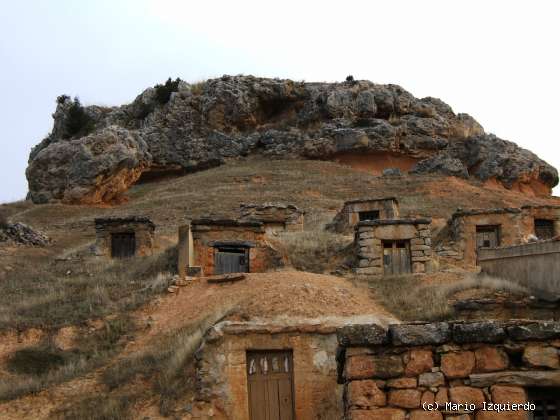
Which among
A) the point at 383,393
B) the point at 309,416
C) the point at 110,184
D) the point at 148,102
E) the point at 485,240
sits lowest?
the point at 309,416

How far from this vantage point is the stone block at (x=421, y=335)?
23.4 ft

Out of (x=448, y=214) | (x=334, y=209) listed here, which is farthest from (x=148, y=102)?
(x=448, y=214)

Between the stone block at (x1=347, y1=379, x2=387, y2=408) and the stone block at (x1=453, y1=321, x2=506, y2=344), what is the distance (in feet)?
3.22

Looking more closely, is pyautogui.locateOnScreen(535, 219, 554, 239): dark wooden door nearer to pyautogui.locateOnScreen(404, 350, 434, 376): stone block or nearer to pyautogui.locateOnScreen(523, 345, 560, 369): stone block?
pyautogui.locateOnScreen(523, 345, 560, 369): stone block

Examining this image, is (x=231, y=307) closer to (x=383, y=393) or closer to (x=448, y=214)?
(x=383, y=393)

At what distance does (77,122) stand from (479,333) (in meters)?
57.3

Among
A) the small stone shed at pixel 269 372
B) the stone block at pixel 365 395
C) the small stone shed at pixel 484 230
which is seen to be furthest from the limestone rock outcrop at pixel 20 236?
the stone block at pixel 365 395

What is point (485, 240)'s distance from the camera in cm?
2473

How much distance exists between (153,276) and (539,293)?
443 inches

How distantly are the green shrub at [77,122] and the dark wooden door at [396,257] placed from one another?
141 ft

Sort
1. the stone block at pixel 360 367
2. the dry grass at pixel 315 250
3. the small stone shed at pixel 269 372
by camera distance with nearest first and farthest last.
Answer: the stone block at pixel 360 367, the small stone shed at pixel 269 372, the dry grass at pixel 315 250

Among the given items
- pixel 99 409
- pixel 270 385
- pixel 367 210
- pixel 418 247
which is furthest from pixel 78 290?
pixel 367 210

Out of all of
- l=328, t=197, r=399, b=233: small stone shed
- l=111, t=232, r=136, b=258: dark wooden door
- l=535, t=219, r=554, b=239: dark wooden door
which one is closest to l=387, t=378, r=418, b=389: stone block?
l=111, t=232, r=136, b=258: dark wooden door

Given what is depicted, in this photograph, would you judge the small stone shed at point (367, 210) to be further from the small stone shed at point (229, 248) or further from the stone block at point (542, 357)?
the stone block at point (542, 357)
